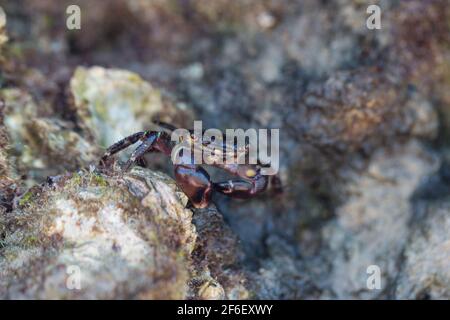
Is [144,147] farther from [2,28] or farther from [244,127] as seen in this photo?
[2,28]

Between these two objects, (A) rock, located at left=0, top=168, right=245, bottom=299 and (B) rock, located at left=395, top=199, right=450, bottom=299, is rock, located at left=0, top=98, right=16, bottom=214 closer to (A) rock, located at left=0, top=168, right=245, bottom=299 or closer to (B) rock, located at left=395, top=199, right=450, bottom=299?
(A) rock, located at left=0, top=168, right=245, bottom=299

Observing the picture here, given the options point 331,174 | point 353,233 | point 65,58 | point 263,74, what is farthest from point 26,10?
point 353,233

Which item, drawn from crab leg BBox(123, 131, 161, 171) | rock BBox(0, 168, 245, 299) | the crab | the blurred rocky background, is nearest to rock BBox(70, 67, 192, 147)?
the blurred rocky background

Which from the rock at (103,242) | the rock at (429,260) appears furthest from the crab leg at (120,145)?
the rock at (429,260)

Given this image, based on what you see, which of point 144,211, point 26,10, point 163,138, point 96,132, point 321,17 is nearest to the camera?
point 144,211

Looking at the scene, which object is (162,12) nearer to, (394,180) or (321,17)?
(321,17)

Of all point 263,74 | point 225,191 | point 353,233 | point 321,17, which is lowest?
point 353,233
